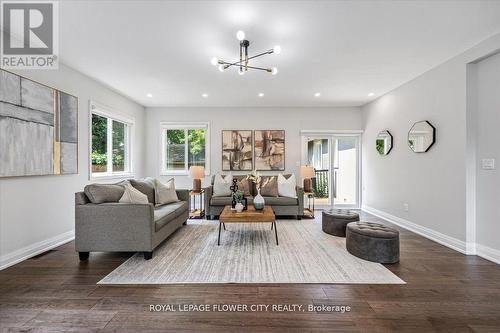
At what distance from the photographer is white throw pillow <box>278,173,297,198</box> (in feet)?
16.4

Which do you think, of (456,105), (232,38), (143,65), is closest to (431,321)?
(456,105)

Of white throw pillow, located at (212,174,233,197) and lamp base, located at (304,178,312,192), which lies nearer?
white throw pillow, located at (212,174,233,197)

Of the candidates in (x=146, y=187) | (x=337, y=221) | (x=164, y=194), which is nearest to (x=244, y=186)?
(x=164, y=194)

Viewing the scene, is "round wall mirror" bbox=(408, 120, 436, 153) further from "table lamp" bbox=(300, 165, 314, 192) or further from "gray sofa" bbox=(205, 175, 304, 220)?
"gray sofa" bbox=(205, 175, 304, 220)

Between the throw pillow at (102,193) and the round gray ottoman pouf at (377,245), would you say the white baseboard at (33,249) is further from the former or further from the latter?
the round gray ottoman pouf at (377,245)

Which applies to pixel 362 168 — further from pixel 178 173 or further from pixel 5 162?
pixel 5 162

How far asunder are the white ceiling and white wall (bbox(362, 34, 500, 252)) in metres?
0.24

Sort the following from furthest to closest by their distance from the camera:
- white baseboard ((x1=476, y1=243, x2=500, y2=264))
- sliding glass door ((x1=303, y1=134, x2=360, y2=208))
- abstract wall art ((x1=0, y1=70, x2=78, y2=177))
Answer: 1. sliding glass door ((x1=303, y1=134, x2=360, y2=208))
2. white baseboard ((x1=476, y1=243, x2=500, y2=264))
3. abstract wall art ((x1=0, y1=70, x2=78, y2=177))

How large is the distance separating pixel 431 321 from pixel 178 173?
5498 millimetres

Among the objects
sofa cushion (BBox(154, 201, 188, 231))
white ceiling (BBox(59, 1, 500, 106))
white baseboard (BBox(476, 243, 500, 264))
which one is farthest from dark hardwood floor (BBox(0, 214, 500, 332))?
white ceiling (BBox(59, 1, 500, 106))

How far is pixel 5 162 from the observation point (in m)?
2.62

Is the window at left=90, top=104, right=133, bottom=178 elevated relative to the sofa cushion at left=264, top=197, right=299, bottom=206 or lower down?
elevated

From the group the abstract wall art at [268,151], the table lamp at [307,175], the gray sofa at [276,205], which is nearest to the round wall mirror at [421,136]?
the table lamp at [307,175]

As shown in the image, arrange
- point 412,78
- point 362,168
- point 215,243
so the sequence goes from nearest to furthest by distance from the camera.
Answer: point 215,243 < point 412,78 < point 362,168
